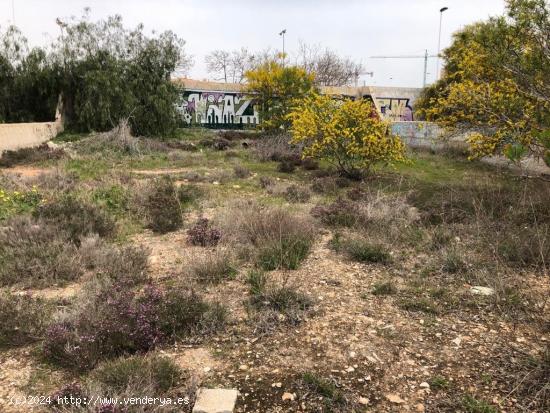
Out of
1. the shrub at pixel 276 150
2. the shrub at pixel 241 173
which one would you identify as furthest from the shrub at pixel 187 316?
the shrub at pixel 276 150

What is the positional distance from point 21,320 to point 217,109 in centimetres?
2327

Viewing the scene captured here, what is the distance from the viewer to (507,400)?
2707 mm

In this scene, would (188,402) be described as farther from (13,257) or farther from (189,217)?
(189,217)

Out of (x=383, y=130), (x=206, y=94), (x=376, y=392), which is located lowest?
(x=376, y=392)

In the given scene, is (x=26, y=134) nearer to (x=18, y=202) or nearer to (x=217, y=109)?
(x=18, y=202)

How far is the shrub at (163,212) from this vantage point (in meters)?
6.32

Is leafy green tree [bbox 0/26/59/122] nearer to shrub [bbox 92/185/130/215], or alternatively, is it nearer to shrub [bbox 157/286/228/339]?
shrub [bbox 92/185/130/215]

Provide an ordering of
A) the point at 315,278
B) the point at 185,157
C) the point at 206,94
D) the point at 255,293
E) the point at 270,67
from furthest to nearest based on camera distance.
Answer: the point at 206,94 < the point at 270,67 < the point at 185,157 < the point at 315,278 < the point at 255,293

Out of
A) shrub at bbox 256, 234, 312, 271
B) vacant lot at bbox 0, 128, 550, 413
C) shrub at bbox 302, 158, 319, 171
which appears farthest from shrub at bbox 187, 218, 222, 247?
shrub at bbox 302, 158, 319, 171

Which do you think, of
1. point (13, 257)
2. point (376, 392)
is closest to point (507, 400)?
point (376, 392)

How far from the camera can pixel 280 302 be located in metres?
3.85

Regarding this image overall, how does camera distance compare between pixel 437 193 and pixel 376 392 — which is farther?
pixel 437 193

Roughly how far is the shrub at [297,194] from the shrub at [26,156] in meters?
7.96

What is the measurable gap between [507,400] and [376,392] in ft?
2.54
